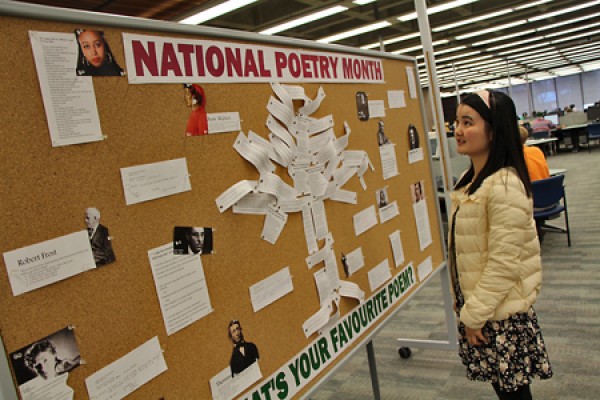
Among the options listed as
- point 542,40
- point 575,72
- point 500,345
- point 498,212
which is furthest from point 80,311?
point 575,72

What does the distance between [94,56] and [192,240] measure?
43 cm

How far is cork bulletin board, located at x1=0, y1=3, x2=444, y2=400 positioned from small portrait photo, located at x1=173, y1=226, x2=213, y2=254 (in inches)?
0.6

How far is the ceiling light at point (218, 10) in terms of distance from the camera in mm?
5883

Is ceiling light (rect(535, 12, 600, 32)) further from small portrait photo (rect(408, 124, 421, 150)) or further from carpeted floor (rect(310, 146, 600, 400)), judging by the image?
small portrait photo (rect(408, 124, 421, 150))

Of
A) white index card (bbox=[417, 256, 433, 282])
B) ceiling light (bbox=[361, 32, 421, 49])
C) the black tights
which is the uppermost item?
ceiling light (bbox=[361, 32, 421, 49])

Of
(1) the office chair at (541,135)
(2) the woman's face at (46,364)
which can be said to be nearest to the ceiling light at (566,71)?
(1) the office chair at (541,135)

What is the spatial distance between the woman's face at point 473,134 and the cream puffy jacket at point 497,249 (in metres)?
0.12

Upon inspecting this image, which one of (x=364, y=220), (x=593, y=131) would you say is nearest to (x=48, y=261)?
(x=364, y=220)

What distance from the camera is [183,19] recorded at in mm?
6273

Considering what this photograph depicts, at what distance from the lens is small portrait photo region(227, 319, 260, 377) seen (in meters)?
1.10

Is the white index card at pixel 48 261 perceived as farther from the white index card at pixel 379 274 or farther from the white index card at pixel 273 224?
the white index card at pixel 379 274

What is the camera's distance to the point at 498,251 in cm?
149

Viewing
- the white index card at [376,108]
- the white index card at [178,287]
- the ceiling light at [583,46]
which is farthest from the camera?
the ceiling light at [583,46]

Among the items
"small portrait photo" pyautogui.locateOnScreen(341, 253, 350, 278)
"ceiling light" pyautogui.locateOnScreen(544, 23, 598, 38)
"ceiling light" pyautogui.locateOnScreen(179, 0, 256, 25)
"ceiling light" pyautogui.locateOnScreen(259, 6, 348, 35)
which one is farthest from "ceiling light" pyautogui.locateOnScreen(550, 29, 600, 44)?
"small portrait photo" pyautogui.locateOnScreen(341, 253, 350, 278)
